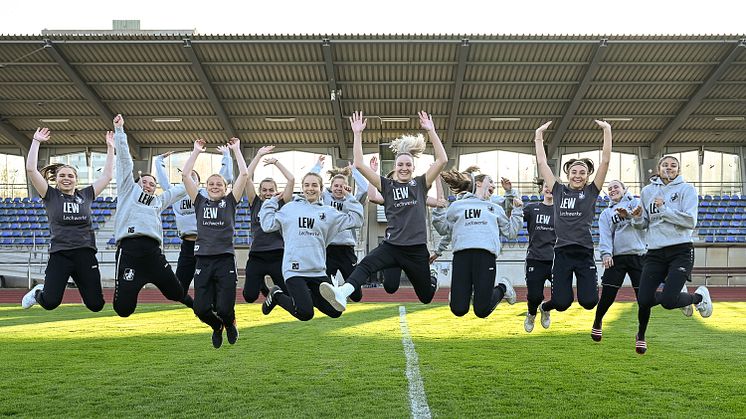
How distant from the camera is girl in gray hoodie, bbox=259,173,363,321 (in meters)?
8.27

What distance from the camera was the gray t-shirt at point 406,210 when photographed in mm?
8203

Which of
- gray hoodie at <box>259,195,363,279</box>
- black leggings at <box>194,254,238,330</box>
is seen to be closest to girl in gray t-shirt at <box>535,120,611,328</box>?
gray hoodie at <box>259,195,363,279</box>

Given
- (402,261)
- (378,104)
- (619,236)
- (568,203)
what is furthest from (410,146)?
(378,104)

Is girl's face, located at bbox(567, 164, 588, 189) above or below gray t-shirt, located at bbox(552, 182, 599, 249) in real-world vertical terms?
above

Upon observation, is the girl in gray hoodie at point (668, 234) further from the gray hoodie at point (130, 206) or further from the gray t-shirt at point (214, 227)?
the gray hoodie at point (130, 206)

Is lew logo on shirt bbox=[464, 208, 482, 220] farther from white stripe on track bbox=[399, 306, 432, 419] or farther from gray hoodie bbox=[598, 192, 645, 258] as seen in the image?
gray hoodie bbox=[598, 192, 645, 258]

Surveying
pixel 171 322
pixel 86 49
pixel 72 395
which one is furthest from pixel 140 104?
pixel 72 395

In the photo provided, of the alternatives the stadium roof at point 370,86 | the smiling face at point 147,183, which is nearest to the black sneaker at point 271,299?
the smiling face at point 147,183

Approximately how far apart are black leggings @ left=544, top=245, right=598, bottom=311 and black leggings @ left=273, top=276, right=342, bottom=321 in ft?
9.03

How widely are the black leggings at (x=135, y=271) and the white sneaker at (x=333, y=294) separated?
7.14ft

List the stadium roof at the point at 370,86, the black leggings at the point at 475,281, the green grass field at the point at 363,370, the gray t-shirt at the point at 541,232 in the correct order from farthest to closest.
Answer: the stadium roof at the point at 370,86 → the gray t-shirt at the point at 541,232 → the black leggings at the point at 475,281 → the green grass field at the point at 363,370

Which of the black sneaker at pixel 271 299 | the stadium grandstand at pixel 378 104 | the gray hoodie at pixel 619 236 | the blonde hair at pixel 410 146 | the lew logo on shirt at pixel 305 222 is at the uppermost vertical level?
the stadium grandstand at pixel 378 104

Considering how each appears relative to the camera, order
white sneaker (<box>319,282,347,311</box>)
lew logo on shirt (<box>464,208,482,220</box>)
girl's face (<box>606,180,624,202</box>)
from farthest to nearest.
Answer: girl's face (<box>606,180,624,202</box>) → lew logo on shirt (<box>464,208,482,220</box>) → white sneaker (<box>319,282,347,311</box>)

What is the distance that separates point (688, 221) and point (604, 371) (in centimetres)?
196
